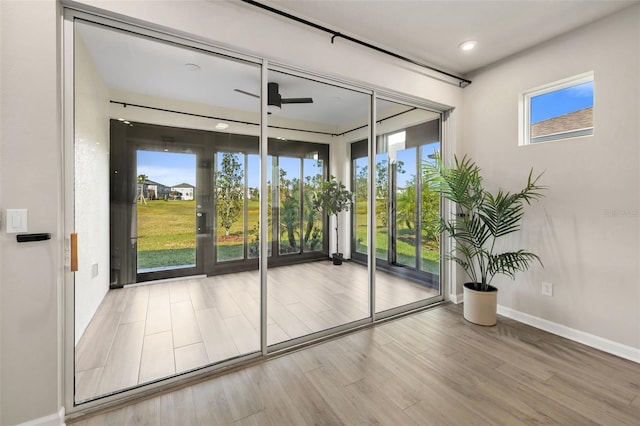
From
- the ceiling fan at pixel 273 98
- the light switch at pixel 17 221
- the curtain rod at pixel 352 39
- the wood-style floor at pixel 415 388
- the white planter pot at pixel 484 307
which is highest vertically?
the curtain rod at pixel 352 39

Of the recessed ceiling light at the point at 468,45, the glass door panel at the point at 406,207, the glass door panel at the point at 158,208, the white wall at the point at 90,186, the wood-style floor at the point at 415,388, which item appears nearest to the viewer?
the wood-style floor at the point at 415,388

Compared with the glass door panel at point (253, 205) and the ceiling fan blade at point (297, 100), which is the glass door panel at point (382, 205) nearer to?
the ceiling fan blade at point (297, 100)

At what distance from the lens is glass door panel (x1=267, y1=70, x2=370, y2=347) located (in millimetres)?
2529

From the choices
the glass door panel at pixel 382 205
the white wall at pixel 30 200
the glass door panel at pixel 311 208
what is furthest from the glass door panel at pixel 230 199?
the glass door panel at pixel 382 205

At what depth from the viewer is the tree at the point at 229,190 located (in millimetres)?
2375

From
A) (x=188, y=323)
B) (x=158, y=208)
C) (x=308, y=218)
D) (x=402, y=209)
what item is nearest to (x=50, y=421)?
(x=188, y=323)

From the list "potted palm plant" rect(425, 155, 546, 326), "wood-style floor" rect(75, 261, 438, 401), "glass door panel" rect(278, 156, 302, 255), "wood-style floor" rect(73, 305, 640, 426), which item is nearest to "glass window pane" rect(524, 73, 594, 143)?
"potted palm plant" rect(425, 155, 546, 326)

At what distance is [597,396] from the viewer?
1.85 metres

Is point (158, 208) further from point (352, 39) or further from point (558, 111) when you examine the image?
point (558, 111)

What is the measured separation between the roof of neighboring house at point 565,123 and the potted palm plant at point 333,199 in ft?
6.83

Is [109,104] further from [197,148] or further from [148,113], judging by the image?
[197,148]

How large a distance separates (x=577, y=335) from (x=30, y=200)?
431 cm

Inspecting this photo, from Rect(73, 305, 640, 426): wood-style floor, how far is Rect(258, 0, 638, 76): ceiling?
288cm

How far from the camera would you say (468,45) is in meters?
→ 2.80
